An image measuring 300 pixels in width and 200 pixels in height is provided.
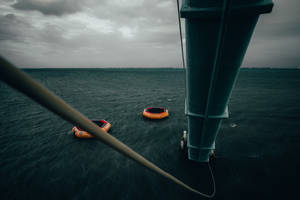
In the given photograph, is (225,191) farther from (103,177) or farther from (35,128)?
(35,128)

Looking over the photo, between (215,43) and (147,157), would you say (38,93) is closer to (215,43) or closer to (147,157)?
(215,43)

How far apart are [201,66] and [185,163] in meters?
9.57

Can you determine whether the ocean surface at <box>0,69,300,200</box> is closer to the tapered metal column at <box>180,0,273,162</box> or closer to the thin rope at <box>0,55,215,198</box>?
the tapered metal column at <box>180,0,273,162</box>

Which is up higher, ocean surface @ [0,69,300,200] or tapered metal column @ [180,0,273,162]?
tapered metal column @ [180,0,273,162]

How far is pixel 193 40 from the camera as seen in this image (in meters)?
4.07

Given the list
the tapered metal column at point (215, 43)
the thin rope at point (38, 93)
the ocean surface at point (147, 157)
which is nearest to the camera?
the thin rope at point (38, 93)

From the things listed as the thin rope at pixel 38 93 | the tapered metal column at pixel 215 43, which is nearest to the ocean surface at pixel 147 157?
the tapered metal column at pixel 215 43

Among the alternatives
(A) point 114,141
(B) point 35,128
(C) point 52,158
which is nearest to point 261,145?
(A) point 114,141

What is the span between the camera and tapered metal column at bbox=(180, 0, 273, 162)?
3475 millimetres

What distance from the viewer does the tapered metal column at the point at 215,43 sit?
3475 mm

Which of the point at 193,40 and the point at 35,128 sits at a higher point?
the point at 193,40

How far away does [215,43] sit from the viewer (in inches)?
157

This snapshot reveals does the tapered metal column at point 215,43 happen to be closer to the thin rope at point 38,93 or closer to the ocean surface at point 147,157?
the thin rope at point 38,93

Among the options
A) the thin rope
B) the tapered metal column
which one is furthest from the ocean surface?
the thin rope
